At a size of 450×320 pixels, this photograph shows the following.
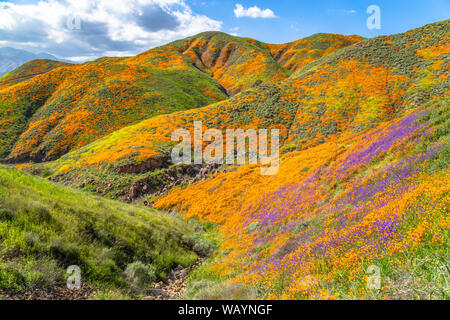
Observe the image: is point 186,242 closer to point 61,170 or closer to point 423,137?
point 423,137

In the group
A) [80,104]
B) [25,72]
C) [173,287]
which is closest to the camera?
[173,287]

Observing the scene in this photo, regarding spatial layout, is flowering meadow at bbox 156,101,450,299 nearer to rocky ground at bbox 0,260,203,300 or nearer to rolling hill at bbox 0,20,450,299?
→ rolling hill at bbox 0,20,450,299

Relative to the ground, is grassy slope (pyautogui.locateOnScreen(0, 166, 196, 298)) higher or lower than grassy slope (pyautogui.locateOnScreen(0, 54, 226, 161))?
lower

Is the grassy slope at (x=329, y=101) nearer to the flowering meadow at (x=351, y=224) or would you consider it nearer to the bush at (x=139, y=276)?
the flowering meadow at (x=351, y=224)

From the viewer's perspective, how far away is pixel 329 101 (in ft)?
128

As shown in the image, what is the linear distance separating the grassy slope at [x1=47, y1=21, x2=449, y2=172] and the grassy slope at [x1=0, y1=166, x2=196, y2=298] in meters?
22.7

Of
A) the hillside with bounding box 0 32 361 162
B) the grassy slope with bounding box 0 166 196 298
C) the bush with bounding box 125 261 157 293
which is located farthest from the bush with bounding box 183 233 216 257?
the hillside with bounding box 0 32 361 162

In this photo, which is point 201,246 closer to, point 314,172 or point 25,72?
point 314,172

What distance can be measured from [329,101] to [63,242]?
4123cm

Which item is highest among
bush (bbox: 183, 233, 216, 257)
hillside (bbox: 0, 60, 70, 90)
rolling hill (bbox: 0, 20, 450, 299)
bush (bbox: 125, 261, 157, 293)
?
hillside (bbox: 0, 60, 70, 90)

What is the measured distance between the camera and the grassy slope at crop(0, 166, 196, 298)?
5.73 meters

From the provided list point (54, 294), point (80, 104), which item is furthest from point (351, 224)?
point (80, 104)

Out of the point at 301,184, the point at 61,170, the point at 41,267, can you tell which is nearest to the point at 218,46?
the point at 61,170

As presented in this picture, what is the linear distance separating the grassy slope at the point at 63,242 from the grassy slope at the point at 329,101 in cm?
2266
